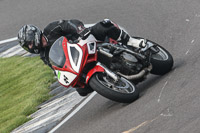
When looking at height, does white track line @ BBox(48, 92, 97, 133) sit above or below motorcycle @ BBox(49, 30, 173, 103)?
below

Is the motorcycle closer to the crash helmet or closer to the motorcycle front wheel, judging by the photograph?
the motorcycle front wheel

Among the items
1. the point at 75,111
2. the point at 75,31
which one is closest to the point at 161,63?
the point at 75,31

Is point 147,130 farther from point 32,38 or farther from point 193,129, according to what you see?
point 32,38

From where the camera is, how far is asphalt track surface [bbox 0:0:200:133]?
259 inches

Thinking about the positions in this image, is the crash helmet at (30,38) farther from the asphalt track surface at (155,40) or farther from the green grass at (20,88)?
the green grass at (20,88)

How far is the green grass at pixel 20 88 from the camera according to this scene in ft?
33.3

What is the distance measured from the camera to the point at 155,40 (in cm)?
1098

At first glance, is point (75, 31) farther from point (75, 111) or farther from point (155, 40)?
point (155, 40)

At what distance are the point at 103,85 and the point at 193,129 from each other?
2.13 m

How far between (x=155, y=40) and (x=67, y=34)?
2.71 metres

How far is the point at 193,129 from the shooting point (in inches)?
225

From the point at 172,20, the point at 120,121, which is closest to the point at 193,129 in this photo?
the point at 120,121

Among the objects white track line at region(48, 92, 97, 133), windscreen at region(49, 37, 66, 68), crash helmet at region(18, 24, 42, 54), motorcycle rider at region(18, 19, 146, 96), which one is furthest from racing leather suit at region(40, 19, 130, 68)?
white track line at region(48, 92, 97, 133)

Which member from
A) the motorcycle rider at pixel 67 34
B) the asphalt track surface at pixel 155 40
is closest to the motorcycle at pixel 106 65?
the motorcycle rider at pixel 67 34
